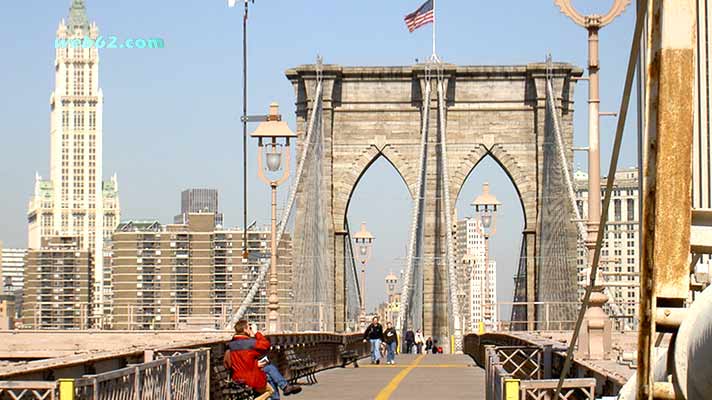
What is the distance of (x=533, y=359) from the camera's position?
18312 millimetres

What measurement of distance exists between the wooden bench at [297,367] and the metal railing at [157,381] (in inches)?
280

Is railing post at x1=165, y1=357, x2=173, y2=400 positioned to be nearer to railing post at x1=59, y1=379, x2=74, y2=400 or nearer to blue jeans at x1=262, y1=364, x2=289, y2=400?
blue jeans at x1=262, y1=364, x2=289, y2=400

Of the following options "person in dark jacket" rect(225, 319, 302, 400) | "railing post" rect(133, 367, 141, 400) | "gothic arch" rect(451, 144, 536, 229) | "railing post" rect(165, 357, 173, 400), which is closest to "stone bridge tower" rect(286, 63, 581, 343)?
"gothic arch" rect(451, 144, 536, 229)

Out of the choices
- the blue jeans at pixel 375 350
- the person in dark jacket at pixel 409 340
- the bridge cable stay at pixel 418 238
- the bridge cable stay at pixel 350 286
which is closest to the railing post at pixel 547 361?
the blue jeans at pixel 375 350

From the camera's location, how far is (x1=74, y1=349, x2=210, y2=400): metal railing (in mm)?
11086

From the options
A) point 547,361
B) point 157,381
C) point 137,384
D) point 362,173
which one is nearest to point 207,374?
point 157,381

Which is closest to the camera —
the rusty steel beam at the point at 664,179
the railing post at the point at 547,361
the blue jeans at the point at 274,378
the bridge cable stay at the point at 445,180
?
the rusty steel beam at the point at 664,179

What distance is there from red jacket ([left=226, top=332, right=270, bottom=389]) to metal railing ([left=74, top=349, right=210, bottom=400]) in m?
0.55

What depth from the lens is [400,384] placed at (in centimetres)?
2516

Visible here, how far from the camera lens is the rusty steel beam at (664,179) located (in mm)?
4250

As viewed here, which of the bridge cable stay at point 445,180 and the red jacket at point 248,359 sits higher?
the bridge cable stay at point 445,180

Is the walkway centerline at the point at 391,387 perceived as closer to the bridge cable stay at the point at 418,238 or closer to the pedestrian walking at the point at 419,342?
the pedestrian walking at the point at 419,342

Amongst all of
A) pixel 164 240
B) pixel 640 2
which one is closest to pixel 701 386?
pixel 640 2

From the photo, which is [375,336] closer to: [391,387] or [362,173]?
[391,387]
